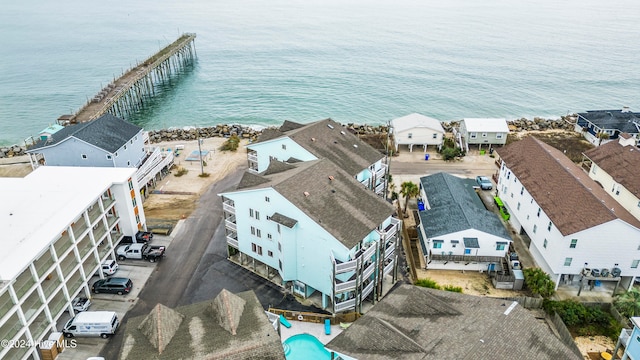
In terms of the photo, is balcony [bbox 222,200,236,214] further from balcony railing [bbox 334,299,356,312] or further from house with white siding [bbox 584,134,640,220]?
house with white siding [bbox 584,134,640,220]

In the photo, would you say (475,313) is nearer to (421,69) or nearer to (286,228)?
(286,228)

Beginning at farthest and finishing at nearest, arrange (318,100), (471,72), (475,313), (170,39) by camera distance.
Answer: (170,39) < (471,72) < (318,100) < (475,313)

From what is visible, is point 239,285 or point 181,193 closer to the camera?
point 239,285

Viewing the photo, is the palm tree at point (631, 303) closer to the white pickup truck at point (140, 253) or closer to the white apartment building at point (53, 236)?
the white pickup truck at point (140, 253)

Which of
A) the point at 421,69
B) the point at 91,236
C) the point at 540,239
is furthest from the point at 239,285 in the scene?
the point at 421,69

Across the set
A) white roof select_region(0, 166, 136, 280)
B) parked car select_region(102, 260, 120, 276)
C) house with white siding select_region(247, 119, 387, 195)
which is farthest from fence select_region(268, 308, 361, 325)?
white roof select_region(0, 166, 136, 280)

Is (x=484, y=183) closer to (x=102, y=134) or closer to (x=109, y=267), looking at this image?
(x=109, y=267)

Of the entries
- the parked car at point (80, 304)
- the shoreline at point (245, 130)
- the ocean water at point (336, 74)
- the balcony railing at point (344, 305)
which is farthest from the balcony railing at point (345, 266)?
the ocean water at point (336, 74)
